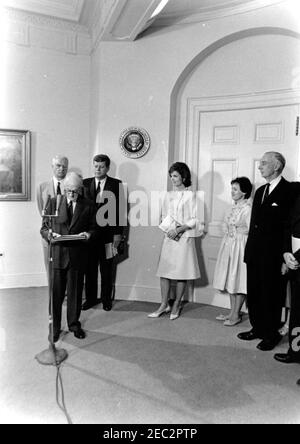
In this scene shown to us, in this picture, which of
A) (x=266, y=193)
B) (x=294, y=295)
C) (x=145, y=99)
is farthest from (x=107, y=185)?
(x=294, y=295)

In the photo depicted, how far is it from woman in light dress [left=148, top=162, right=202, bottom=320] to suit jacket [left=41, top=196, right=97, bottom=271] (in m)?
0.97

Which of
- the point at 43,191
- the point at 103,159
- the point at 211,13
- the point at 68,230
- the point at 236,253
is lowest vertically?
the point at 236,253

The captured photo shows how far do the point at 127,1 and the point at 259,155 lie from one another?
73.2 inches

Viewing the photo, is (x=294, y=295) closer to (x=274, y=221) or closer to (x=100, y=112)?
(x=274, y=221)

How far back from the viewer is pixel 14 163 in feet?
13.9

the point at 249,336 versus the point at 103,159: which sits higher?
the point at 103,159

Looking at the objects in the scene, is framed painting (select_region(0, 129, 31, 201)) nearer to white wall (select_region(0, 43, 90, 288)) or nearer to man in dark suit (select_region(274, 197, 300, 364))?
white wall (select_region(0, 43, 90, 288))

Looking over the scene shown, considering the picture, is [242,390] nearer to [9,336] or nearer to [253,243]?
[253,243]

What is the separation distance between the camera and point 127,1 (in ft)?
10.3

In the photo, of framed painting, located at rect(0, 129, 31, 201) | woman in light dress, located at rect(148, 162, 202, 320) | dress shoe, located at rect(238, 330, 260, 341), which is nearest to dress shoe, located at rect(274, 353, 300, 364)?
dress shoe, located at rect(238, 330, 260, 341)

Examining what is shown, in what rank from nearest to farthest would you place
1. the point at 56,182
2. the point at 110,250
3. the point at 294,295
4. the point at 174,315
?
the point at 294,295, the point at 56,182, the point at 174,315, the point at 110,250

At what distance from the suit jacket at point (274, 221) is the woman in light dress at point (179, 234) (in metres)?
0.72

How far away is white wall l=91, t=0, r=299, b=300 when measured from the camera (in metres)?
3.91

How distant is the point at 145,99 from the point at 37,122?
126 cm
